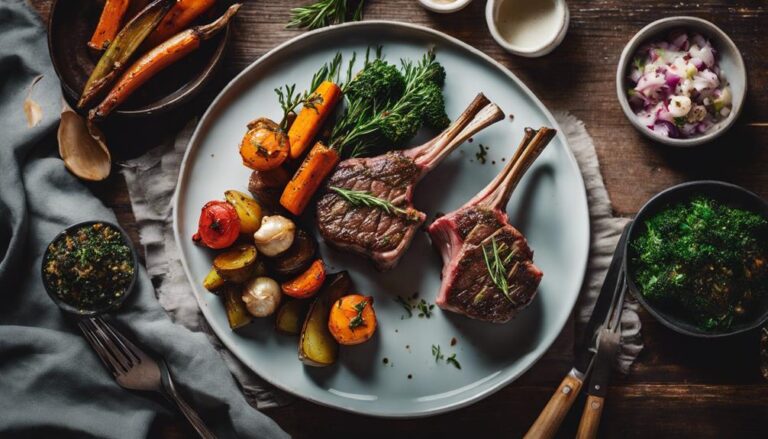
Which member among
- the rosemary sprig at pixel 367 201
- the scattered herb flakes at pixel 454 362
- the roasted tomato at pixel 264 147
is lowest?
the scattered herb flakes at pixel 454 362

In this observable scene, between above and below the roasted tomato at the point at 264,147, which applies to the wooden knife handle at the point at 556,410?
below

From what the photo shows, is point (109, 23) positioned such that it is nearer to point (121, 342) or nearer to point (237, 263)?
point (237, 263)

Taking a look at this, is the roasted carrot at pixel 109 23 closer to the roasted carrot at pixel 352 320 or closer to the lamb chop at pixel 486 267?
the roasted carrot at pixel 352 320

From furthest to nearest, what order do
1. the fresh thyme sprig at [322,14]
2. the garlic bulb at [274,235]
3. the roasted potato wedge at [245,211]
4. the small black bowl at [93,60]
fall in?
the fresh thyme sprig at [322,14], the small black bowl at [93,60], the roasted potato wedge at [245,211], the garlic bulb at [274,235]

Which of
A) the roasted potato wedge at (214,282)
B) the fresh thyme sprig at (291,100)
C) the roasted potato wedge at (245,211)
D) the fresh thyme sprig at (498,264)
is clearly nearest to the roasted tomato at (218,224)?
the roasted potato wedge at (245,211)

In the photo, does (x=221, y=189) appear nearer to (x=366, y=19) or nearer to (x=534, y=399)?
(x=366, y=19)

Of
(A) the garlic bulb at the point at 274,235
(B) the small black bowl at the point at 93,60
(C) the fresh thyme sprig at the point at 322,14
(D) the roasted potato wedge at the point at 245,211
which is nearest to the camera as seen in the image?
(A) the garlic bulb at the point at 274,235

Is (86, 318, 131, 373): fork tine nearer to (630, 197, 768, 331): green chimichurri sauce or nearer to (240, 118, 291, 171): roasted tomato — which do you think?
(240, 118, 291, 171): roasted tomato
